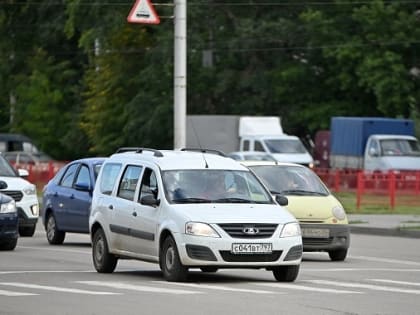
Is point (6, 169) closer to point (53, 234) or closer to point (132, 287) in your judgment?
point (53, 234)

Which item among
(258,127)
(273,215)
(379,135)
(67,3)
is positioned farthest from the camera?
(67,3)

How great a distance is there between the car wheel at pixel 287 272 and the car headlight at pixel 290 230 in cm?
44

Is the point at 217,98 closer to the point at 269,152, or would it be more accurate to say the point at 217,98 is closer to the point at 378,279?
the point at 269,152

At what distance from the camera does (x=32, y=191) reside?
96.6 ft

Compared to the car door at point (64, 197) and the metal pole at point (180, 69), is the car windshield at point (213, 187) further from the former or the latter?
the metal pole at point (180, 69)

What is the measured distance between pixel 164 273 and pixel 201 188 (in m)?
1.17

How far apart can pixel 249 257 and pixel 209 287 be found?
648mm

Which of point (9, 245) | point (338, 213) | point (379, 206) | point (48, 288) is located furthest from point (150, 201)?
point (379, 206)

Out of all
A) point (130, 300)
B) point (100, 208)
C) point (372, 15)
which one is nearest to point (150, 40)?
point (372, 15)

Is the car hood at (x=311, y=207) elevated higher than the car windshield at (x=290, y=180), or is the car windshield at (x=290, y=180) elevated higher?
the car windshield at (x=290, y=180)

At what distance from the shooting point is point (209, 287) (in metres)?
17.5

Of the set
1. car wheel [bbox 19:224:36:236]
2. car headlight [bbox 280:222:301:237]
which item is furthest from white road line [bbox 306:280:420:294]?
→ car wheel [bbox 19:224:36:236]

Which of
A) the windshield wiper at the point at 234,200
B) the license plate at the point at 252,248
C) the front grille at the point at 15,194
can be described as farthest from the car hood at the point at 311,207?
the front grille at the point at 15,194

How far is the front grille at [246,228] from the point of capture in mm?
17766
